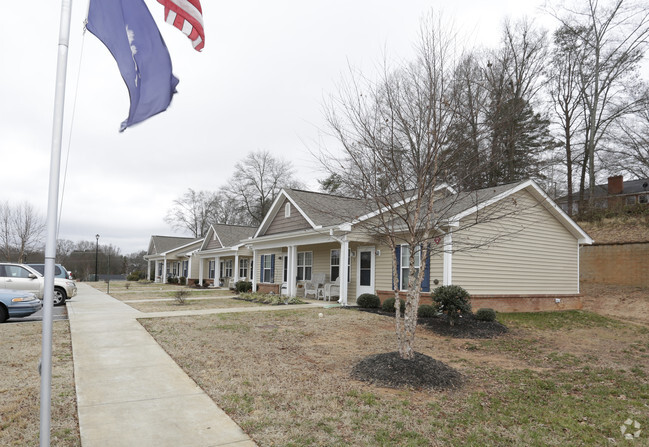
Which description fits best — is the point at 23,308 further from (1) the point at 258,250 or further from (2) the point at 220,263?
(2) the point at 220,263

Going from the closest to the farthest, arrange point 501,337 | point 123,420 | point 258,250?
point 123,420
point 501,337
point 258,250

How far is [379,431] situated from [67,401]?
3587 mm

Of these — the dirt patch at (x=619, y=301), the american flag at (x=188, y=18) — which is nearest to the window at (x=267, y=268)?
the dirt patch at (x=619, y=301)

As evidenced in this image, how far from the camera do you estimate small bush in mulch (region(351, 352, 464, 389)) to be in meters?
5.98

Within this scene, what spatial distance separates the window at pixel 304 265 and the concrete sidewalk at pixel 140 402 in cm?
1205

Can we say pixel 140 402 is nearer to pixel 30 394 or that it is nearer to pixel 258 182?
pixel 30 394

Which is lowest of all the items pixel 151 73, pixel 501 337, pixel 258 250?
pixel 501 337

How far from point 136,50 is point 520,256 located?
46.5ft

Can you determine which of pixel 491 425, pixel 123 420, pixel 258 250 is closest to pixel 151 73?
pixel 123 420


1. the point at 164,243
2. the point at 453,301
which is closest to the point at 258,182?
the point at 164,243

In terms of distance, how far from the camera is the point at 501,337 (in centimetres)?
1016

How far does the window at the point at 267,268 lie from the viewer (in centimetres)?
2317

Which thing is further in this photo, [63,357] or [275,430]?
[63,357]

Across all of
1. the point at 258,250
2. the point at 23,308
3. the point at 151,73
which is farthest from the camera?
the point at 258,250
